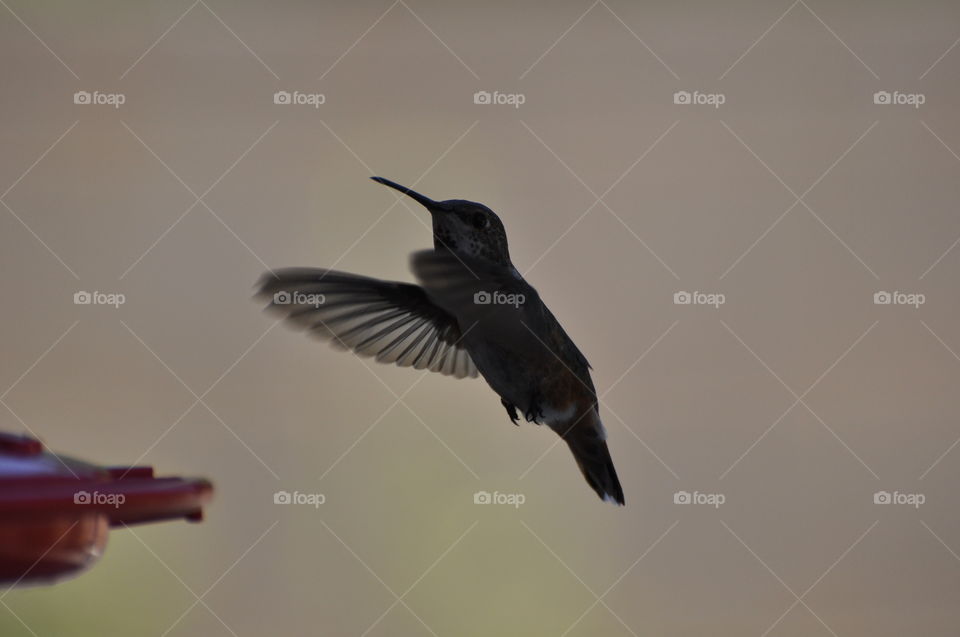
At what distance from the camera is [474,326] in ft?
6.79

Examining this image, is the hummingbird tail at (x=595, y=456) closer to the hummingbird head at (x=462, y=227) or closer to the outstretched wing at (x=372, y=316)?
the outstretched wing at (x=372, y=316)

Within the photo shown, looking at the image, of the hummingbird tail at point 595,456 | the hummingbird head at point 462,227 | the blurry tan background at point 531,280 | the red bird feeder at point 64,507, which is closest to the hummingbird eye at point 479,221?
the hummingbird head at point 462,227

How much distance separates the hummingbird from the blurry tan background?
5.43 ft

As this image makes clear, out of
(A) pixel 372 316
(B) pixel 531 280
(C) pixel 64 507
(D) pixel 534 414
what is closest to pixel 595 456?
(D) pixel 534 414

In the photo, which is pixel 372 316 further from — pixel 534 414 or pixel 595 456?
pixel 595 456

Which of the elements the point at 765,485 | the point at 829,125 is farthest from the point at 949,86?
the point at 765,485

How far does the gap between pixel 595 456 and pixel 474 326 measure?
441 mm

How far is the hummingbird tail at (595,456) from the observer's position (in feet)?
7.36

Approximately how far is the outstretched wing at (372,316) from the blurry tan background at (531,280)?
5.30ft

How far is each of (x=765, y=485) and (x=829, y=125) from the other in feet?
5.39

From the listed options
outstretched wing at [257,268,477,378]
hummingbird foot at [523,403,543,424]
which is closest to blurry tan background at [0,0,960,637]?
outstretched wing at [257,268,477,378]

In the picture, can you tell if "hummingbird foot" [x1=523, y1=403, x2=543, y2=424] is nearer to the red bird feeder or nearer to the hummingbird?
the hummingbird

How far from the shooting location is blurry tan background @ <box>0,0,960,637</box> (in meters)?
3.92

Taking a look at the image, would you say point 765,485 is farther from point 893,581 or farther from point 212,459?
point 212,459
